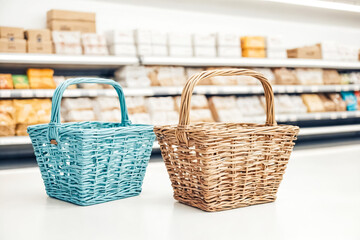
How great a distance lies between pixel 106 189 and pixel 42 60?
2.18 m

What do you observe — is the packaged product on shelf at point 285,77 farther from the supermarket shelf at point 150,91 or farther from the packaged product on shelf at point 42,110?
the packaged product on shelf at point 42,110

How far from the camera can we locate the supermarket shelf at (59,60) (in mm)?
3418

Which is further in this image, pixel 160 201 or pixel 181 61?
pixel 181 61

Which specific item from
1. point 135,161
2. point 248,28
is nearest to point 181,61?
point 248,28

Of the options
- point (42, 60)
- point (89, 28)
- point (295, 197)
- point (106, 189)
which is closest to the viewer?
point (106, 189)

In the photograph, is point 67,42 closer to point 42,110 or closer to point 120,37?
point 120,37

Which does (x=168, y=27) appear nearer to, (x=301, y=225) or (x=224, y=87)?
(x=224, y=87)

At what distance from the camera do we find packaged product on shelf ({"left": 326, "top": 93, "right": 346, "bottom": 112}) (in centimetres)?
517

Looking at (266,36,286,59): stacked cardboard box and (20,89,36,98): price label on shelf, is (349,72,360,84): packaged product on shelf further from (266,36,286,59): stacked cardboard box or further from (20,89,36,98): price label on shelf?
(20,89,36,98): price label on shelf

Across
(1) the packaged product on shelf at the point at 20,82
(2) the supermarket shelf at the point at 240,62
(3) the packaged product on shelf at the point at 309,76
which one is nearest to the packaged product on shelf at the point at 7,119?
(1) the packaged product on shelf at the point at 20,82

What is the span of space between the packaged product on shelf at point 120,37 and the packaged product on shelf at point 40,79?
26.4 inches

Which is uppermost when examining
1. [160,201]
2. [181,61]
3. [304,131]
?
[181,61]

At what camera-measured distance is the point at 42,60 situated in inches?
138

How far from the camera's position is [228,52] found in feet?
14.5
